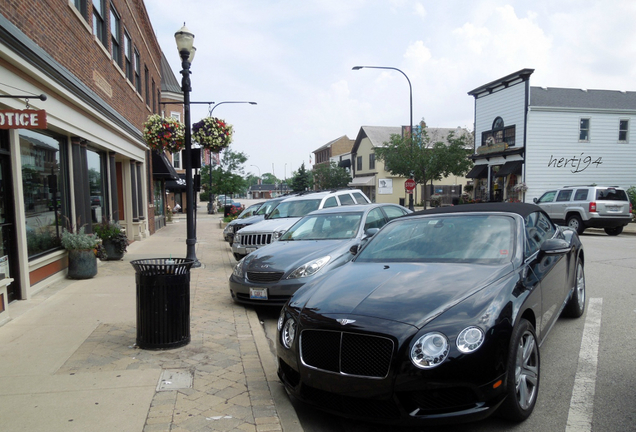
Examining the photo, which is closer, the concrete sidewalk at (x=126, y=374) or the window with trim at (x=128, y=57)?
the concrete sidewalk at (x=126, y=374)

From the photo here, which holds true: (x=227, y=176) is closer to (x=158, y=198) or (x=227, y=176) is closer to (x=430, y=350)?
(x=158, y=198)

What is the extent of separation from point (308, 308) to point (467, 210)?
2.23 metres

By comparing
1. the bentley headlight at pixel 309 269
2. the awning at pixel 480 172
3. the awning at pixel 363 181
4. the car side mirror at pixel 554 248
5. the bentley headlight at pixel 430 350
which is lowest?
the bentley headlight at pixel 309 269

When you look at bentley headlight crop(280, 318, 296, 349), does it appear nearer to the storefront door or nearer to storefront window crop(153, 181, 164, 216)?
the storefront door

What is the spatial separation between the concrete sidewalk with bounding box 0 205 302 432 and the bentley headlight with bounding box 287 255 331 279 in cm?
81

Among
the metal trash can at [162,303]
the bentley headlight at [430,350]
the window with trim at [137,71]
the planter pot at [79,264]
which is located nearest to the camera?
the bentley headlight at [430,350]

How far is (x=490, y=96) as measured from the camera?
3197 centimetres

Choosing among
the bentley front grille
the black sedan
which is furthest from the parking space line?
the bentley front grille

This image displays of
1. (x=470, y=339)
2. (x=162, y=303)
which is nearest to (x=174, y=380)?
(x=162, y=303)

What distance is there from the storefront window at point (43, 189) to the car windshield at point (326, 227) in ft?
13.3

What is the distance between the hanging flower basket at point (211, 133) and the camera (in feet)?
35.3

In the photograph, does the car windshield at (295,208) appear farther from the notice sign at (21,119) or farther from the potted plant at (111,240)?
the notice sign at (21,119)

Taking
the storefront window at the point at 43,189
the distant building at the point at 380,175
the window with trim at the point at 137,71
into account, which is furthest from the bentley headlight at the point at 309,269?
the distant building at the point at 380,175

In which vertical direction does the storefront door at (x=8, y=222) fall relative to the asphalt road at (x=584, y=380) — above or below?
above
